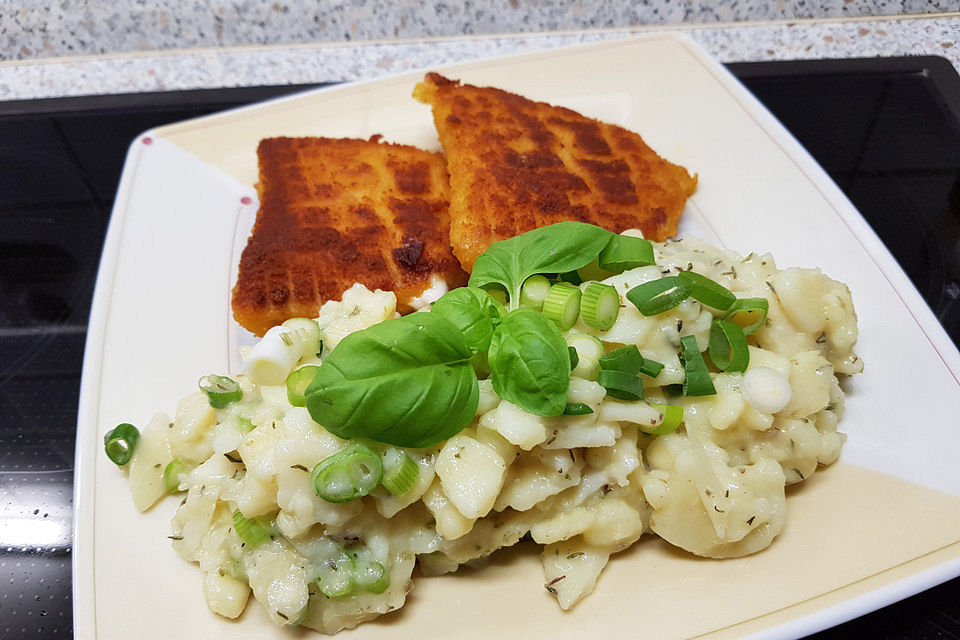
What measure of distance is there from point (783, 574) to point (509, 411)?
64 cm

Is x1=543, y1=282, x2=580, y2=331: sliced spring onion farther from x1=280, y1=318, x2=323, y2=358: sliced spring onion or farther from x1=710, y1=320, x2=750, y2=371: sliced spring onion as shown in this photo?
x1=280, y1=318, x2=323, y2=358: sliced spring onion

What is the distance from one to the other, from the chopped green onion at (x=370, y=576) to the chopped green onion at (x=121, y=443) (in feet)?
1.96

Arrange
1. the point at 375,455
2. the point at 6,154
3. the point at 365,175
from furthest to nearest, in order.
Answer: the point at 6,154 < the point at 365,175 < the point at 375,455

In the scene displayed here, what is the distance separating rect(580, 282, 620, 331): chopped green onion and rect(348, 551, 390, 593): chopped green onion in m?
0.64

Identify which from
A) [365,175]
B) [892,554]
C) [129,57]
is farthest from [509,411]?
[129,57]

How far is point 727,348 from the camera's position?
1.56 meters

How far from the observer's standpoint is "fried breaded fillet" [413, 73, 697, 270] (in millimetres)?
2027

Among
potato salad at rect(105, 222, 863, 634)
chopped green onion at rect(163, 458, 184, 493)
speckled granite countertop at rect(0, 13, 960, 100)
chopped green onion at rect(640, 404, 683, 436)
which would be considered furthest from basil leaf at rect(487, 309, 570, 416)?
speckled granite countertop at rect(0, 13, 960, 100)

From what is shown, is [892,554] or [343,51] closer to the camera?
[892,554]

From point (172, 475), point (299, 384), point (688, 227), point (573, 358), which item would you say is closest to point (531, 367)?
point (573, 358)

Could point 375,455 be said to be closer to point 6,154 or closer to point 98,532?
point 98,532

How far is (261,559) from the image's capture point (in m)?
1.42

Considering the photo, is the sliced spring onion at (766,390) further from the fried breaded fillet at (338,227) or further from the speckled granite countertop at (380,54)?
the speckled granite countertop at (380,54)

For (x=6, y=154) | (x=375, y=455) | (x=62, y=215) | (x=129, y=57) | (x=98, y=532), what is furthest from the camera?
(x=129, y=57)
